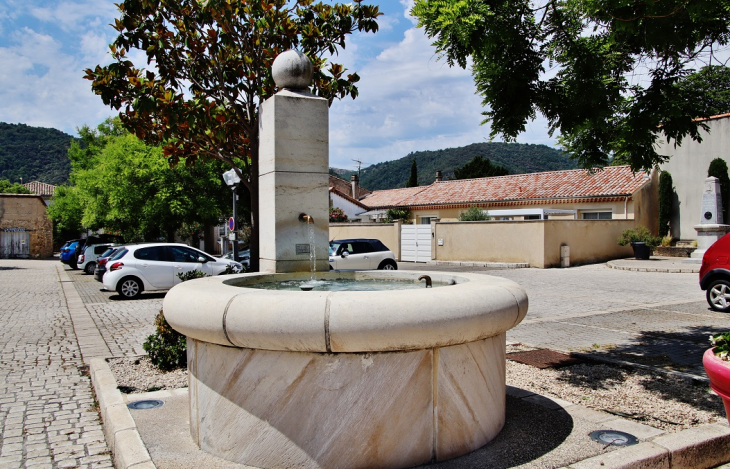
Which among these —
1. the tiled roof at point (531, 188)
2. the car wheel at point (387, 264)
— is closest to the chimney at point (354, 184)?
the tiled roof at point (531, 188)

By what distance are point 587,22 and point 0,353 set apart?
9.12 m

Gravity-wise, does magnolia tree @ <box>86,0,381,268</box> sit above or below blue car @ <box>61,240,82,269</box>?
above

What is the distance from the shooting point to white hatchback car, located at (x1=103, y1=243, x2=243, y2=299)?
14.5 meters

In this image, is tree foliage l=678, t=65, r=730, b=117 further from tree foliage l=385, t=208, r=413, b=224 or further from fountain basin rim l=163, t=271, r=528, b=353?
tree foliage l=385, t=208, r=413, b=224

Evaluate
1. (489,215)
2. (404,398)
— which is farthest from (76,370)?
(489,215)

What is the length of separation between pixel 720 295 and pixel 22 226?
49937mm

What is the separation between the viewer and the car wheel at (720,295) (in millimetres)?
10273

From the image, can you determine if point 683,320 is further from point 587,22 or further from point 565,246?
point 565,246

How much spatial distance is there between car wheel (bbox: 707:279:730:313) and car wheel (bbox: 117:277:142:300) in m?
13.5

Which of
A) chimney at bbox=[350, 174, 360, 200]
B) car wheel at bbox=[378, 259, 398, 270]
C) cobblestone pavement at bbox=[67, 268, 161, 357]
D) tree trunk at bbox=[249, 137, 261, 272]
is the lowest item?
cobblestone pavement at bbox=[67, 268, 161, 357]

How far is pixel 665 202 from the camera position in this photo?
28.0m

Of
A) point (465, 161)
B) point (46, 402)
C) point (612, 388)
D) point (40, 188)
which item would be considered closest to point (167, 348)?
point (46, 402)

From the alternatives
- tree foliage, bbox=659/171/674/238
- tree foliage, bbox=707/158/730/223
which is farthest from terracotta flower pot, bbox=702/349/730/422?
tree foliage, bbox=659/171/674/238

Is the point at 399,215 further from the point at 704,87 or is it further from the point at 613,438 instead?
the point at 613,438
